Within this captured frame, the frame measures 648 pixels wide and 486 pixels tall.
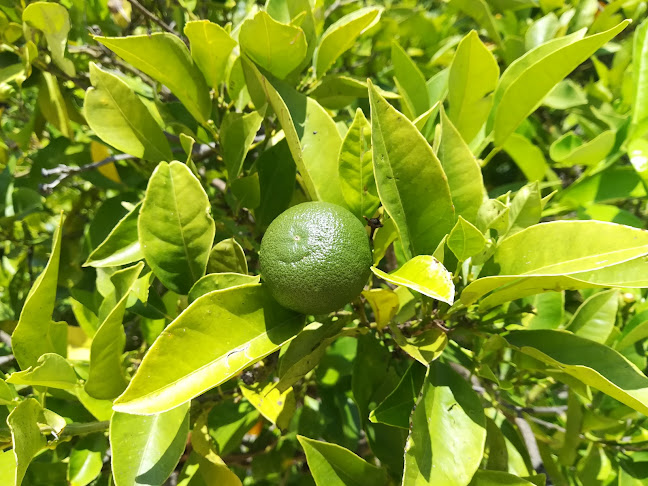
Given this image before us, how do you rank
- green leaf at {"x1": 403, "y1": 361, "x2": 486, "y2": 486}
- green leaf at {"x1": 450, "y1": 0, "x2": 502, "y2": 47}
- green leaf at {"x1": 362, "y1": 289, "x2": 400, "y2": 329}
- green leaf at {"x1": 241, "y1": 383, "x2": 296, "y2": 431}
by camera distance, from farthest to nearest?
green leaf at {"x1": 450, "y1": 0, "x2": 502, "y2": 47} < green leaf at {"x1": 241, "y1": 383, "x2": 296, "y2": 431} < green leaf at {"x1": 362, "y1": 289, "x2": 400, "y2": 329} < green leaf at {"x1": 403, "y1": 361, "x2": 486, "y2": 486}

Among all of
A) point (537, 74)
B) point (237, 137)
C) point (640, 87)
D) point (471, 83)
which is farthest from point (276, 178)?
point (640, 87)

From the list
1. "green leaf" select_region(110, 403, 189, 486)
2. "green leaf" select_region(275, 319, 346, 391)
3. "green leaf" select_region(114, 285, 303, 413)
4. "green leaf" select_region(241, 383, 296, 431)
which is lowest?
"green leaf" select_region(241, 383, 296, 431)

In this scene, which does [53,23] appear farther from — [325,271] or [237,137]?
[325,271]

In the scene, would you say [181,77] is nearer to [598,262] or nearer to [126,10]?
[598,262]

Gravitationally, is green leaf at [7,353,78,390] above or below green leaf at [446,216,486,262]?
below

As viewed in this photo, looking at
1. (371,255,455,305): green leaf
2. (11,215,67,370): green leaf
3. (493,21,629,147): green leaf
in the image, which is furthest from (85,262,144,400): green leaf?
(493,21,629,147): green leaf

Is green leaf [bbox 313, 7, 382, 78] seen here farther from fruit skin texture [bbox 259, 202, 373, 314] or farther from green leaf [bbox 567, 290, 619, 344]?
green leaf [bbox 567, 290, 619, 344]
